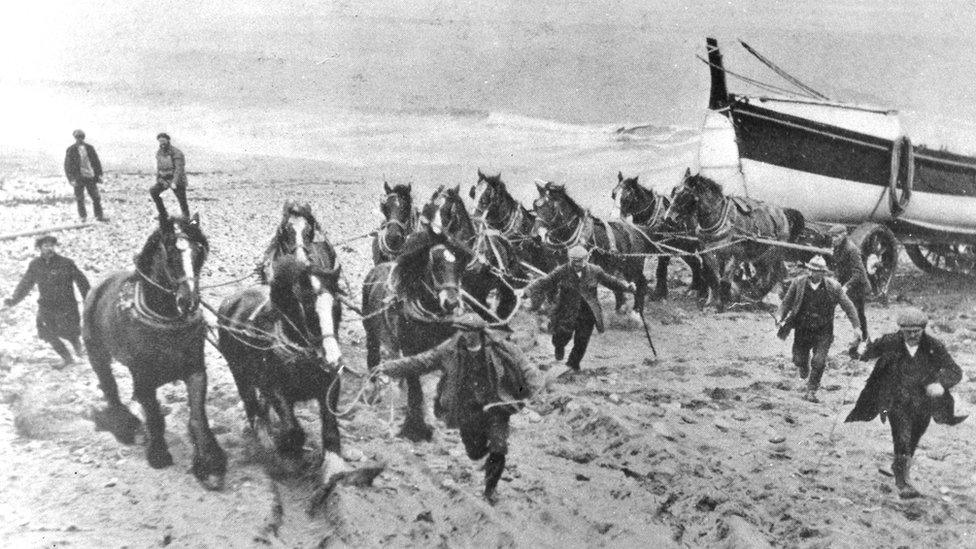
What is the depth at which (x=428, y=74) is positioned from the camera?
7.43 metres

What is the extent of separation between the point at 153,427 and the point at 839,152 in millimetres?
8708

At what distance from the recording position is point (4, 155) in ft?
19.1

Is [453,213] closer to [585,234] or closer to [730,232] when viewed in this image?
[585,234]

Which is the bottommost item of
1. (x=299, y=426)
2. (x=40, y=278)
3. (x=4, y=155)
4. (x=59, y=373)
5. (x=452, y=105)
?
(x=299, y=426)

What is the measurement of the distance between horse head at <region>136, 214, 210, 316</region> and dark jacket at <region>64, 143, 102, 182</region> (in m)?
1.44

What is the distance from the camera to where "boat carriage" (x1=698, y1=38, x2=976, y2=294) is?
931 cm

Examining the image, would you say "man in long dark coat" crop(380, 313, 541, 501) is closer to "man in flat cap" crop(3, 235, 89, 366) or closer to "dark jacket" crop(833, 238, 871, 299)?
"man in flat cap" crop(3, 235, 89, 366)

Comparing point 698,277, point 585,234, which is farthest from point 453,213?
point 698,277

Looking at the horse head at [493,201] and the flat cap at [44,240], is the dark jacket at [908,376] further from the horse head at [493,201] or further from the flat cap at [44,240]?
the flat cap at [44,240]

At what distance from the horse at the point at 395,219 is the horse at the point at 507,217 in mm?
1462

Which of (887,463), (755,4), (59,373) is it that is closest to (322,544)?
(59,373)

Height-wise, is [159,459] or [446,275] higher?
[446,275]

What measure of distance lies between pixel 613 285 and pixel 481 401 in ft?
9.76

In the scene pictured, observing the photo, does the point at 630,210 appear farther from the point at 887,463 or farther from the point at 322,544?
the point at 322,544
